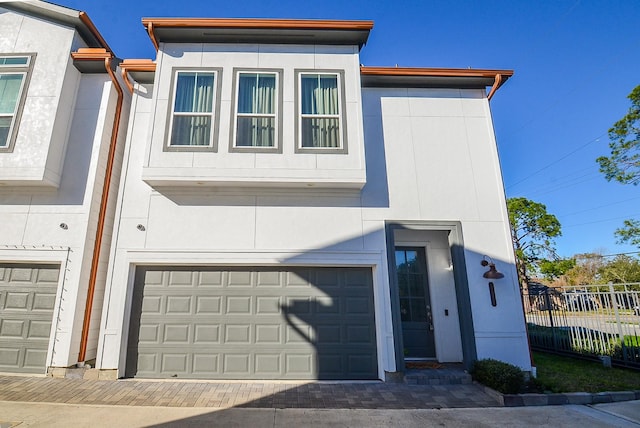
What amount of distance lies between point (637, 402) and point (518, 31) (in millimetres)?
9710

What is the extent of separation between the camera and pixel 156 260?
19.6 ft

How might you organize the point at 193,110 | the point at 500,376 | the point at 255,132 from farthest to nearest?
the point at 193,110 < the point at 255,132 < the point at 500,376

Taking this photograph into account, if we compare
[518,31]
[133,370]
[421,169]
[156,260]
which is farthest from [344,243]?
[518,31]

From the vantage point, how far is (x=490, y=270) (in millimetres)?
A: 6125

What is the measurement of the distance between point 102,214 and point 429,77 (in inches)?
311

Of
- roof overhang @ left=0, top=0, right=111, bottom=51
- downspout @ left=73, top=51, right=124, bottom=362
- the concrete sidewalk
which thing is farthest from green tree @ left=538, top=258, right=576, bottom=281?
roof overhang @ left=0, top=0, right=111, bottom=51

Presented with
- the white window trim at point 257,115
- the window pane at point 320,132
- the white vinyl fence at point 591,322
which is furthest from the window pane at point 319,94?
the white vinyl fence at point 591,322

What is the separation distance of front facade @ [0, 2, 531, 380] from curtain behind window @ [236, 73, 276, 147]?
5 centimetres

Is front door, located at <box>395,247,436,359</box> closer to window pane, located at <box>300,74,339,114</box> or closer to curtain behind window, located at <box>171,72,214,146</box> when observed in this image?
window pane, located at <box>300,74,339,114</box>

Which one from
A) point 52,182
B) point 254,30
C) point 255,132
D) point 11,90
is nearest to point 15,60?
point 11,90

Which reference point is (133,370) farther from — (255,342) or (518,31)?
(518,31)

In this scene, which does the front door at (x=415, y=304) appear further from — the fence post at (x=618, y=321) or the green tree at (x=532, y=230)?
the green tree at (x=532, y=230)

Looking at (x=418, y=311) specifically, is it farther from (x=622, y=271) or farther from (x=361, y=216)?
(x=622, y=271)

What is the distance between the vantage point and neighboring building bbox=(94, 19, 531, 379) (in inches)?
230
